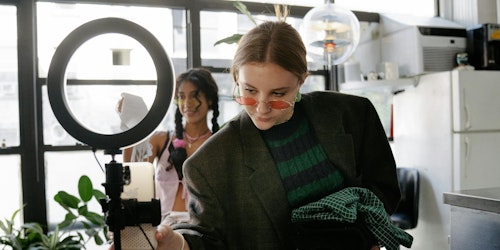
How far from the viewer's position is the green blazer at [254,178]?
3.38ft

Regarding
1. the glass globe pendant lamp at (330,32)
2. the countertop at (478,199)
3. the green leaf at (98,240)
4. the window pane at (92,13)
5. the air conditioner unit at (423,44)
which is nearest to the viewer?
the countertop at (478,199)

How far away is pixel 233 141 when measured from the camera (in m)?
1.10

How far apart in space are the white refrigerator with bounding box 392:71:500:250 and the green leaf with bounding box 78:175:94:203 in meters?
2.39

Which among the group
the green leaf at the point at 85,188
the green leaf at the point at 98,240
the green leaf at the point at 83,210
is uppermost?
the green leaf at the point at 85,188

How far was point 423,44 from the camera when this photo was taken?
11.3ft

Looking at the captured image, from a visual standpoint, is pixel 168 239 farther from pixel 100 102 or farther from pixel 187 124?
pixel 187 124

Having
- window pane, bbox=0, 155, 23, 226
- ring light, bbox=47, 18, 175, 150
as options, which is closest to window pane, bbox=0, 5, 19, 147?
window pane, bbox=0, 155, 23, 226

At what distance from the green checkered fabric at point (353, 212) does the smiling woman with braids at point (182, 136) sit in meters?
0.91

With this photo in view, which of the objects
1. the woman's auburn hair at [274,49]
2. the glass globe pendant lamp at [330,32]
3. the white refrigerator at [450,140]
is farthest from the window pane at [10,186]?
the white refrigerator at [450,140]

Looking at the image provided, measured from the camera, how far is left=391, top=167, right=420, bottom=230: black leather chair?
317cm

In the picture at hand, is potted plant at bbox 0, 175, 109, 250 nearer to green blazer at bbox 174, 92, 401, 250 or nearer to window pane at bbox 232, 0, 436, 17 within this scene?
green blazer at bbox 174, 92, 401, 250

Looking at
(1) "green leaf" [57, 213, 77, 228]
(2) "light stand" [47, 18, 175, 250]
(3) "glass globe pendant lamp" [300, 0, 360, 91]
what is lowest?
(1) "green leaf" [57, 213, 77, 228]

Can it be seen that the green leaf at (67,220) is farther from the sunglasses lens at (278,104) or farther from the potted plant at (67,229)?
the sunglasses lens at (278,104)

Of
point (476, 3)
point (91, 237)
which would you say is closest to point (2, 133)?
point (91, 237)
